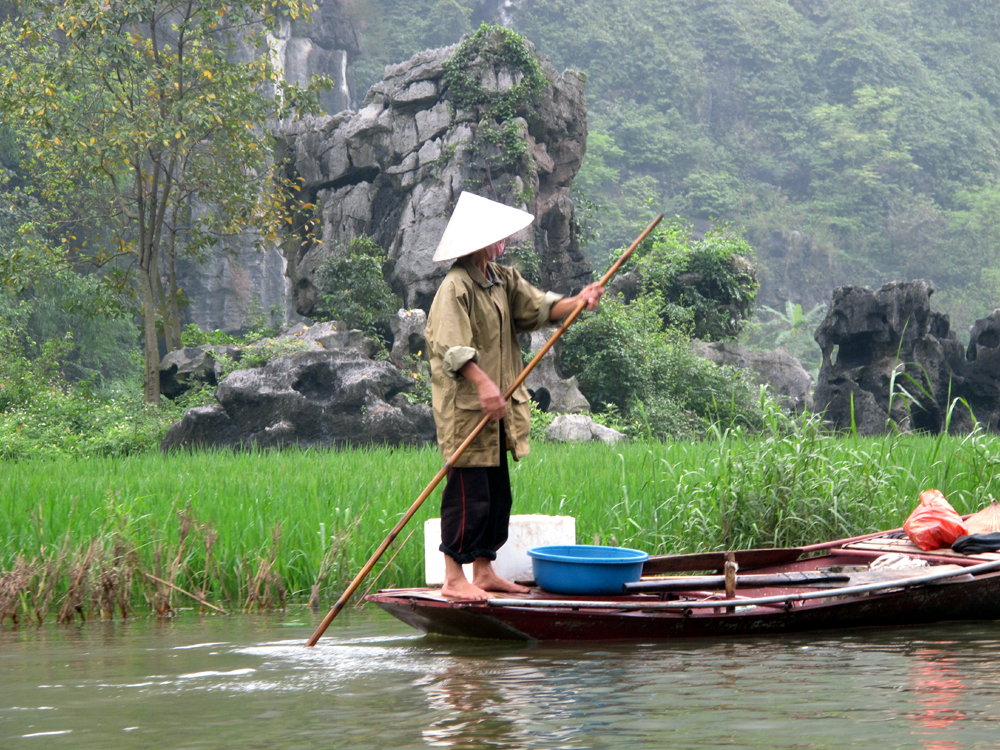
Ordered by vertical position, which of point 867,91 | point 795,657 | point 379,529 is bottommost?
point 795,657

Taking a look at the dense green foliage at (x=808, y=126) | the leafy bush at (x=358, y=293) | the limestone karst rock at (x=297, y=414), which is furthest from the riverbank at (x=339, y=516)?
the dense green foliage at (x=808, y=126)

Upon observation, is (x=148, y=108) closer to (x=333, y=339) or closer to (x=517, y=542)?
(x=333, y=339)

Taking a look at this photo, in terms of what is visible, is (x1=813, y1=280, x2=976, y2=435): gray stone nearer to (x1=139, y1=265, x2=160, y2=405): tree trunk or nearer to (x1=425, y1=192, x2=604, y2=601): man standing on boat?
(x1=139, y1=265, x2=160, y2=405): tree trunk

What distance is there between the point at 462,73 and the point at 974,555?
1447 centimetres

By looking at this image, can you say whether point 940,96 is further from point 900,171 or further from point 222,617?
point 222,617

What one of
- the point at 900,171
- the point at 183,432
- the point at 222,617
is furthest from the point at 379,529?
the point at 900,171

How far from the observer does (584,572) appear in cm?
372

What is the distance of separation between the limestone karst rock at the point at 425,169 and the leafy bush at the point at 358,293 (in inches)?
25.3

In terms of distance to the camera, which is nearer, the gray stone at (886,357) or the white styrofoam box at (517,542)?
the white styrofoam box at (517,542)

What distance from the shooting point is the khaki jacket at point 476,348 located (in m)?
3.72

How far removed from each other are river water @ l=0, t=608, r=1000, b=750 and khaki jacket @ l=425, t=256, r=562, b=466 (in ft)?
2.47

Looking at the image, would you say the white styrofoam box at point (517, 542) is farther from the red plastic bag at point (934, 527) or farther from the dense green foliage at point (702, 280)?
the dense green foliage at point (702, 280)

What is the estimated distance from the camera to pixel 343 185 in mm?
18406

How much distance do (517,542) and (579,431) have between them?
8315 millimetres
